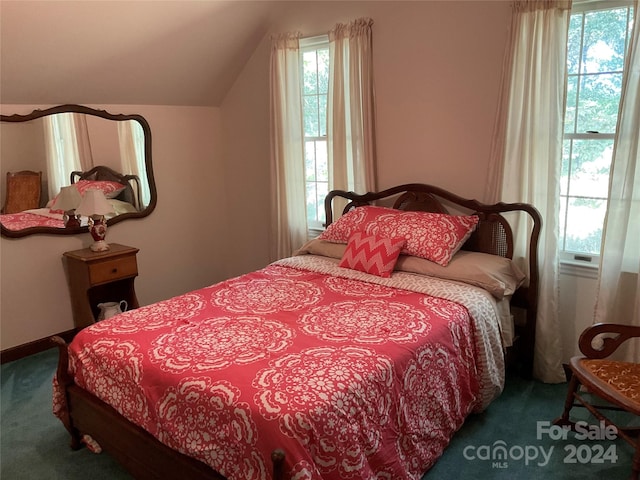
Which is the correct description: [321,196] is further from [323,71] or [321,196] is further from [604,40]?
[604,40]

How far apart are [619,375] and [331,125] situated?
2342 millimetres

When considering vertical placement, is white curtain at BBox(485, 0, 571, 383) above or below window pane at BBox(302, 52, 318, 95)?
below

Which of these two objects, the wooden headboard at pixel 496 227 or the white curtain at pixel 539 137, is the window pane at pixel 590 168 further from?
the wooden headboard at pixel 496 227

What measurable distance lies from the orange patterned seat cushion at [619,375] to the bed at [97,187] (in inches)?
127

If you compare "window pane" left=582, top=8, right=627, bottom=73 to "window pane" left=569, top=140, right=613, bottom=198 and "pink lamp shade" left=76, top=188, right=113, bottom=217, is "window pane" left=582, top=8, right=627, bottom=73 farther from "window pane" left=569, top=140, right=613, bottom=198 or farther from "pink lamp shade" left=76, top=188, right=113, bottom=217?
"pink lamp shade" left=76, top=188, right=113, bottom=217

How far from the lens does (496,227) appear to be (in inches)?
115

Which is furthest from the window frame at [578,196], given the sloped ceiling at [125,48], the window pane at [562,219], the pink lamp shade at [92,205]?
the pink lamp shade at [92,205]

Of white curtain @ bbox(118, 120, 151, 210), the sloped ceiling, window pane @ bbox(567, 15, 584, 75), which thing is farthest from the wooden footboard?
window pane @ bbox(567, 15, 584, 75)

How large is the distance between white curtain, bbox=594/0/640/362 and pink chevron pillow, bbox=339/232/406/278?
108cm

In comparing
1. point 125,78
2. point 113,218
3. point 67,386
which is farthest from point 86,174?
point 67,386

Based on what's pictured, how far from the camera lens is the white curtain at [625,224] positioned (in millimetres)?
2393

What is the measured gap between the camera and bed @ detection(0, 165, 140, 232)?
3.23 meters

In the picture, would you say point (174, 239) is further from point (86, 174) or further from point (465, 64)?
point (465, 64)

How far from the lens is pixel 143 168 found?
387cm
